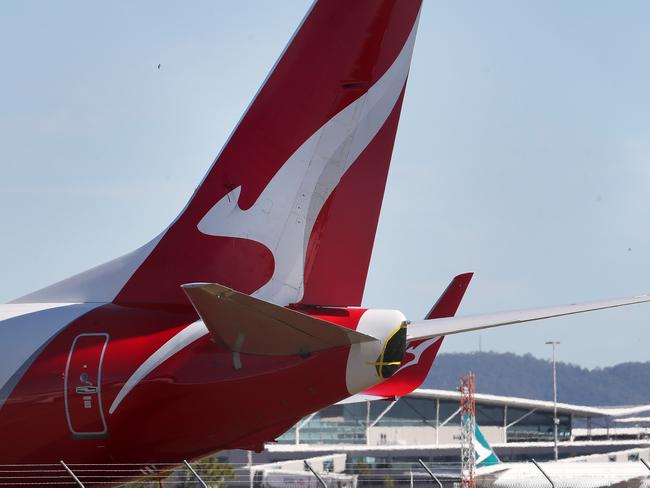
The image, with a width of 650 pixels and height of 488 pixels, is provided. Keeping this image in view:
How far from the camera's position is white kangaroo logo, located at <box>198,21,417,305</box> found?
12570mm

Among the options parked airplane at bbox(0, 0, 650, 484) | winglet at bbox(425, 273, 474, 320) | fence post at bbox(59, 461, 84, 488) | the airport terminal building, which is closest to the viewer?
parked airplane at bbox(0, 0, 650, 484)

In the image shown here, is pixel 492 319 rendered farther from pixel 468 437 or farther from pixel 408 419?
pixel 408 419

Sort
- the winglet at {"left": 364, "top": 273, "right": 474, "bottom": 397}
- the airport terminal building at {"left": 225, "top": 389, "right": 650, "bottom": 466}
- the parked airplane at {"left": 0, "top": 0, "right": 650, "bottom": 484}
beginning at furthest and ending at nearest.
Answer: the airport terminal building at {"left": 225, "top": 389, "right": 650, "bottom": 466} < the winglet at {"left": 364, "top": 273, "right": 474, "bottom": 397} < the parked airplane at {"left": 0, "top": 0, "right": 650, "bottom": 484}

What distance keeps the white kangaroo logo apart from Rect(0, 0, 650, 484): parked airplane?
0.06ft

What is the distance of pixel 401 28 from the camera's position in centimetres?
1288

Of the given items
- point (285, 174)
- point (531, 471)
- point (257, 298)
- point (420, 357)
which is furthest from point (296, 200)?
point (531, 471)

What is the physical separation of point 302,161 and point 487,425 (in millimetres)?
93908

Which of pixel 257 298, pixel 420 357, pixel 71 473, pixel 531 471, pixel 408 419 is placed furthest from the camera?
pixel 408 419

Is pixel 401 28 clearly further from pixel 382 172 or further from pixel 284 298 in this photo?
pixel 284 298

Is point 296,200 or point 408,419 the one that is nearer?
point 296,200

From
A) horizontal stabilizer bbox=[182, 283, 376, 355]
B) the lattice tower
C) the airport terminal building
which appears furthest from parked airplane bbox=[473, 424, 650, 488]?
the airport terminal building

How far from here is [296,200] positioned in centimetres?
1267

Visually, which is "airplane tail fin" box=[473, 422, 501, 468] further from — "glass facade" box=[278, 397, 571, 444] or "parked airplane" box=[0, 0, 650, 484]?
"glass facade" box=[278, 397, 571, 444]

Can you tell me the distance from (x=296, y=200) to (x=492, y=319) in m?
2.86
